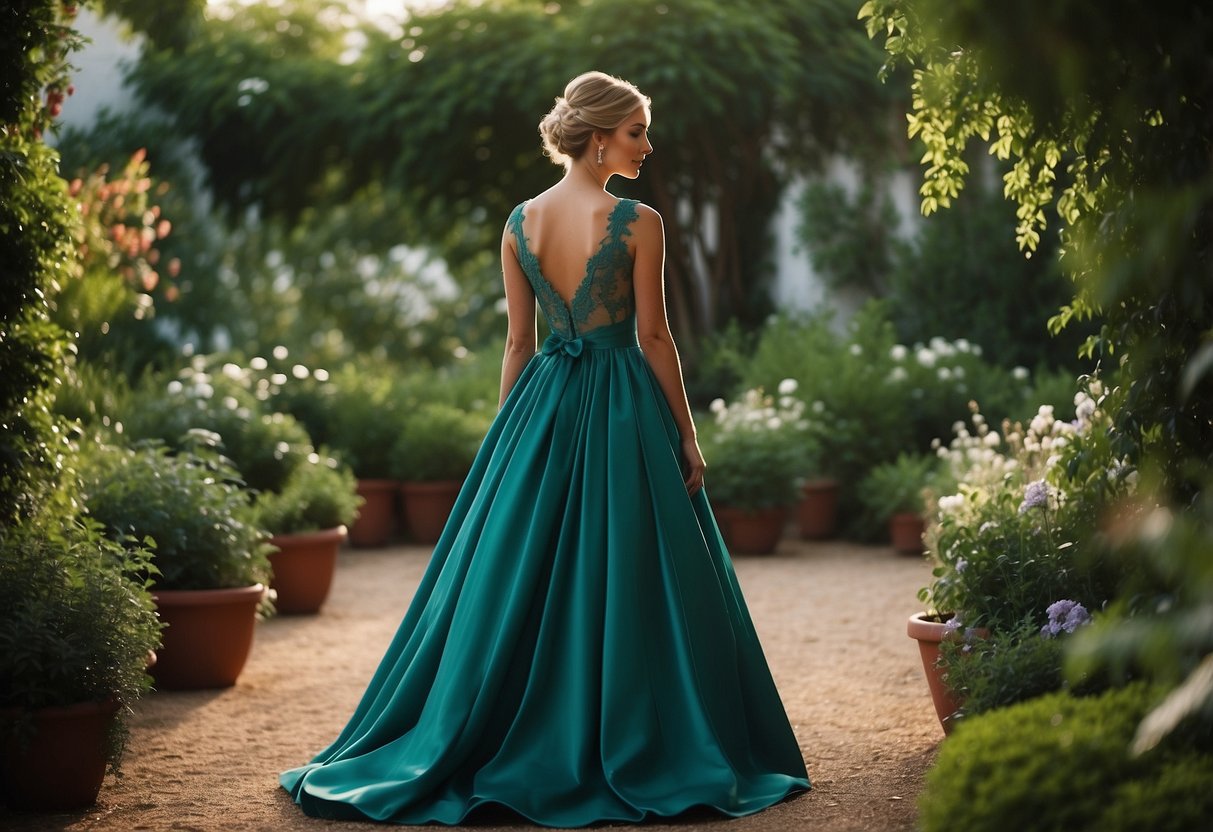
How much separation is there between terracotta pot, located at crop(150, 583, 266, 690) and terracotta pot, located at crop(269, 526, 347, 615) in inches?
57.0

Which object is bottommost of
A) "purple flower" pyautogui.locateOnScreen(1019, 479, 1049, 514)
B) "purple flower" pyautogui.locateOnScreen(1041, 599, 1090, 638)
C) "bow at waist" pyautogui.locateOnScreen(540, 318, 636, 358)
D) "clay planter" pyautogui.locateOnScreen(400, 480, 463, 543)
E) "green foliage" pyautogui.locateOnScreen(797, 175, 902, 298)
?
"clay planter" pyautogui.locateOnScreen(400, 480, 463, 543)

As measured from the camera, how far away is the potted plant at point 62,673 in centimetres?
358

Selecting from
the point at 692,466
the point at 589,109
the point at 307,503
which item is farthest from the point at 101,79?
the point at 692,466

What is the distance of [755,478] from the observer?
8.48 meters

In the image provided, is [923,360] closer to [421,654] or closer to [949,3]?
[421,654]

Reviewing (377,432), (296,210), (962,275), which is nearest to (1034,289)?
(962,275)

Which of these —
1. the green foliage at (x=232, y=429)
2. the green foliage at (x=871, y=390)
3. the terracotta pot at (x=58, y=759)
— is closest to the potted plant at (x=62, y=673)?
the terracotta pot at (x=58, y=759)

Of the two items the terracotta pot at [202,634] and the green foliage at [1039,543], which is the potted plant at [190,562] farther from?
the green foliage at [1039,543]

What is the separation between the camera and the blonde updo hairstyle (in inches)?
147

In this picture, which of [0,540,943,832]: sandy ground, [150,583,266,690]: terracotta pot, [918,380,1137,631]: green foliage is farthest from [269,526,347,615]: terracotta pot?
[918,380,1137,631]: green foliage

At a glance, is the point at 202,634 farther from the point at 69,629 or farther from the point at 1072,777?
the point at 1072,777

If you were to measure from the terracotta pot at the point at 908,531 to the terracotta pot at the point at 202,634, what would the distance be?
171 inches

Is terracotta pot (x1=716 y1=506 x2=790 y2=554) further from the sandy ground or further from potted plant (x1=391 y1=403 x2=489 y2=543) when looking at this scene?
potted plant (x1=391 y1=403 x2=489 y2=543)

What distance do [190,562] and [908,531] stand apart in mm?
4658
